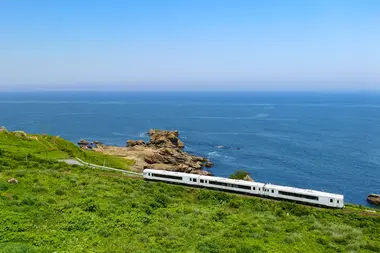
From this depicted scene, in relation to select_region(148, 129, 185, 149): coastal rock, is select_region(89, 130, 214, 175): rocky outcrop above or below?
below

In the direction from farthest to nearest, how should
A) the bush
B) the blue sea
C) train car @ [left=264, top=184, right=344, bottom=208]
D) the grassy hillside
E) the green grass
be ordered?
the blue sea < the green grass < train car @ [left=264, top=184, right=344, bottom=208] < the bush < the grassy hillside

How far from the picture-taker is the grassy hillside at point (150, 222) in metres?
22.6

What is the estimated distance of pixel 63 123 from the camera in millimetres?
163375

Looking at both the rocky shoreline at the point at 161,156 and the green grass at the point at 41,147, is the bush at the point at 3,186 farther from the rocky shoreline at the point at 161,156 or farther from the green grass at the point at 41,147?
the rocky shoreline at the point at 161,156

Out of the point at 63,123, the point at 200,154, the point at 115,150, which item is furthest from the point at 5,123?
the point at 200,154

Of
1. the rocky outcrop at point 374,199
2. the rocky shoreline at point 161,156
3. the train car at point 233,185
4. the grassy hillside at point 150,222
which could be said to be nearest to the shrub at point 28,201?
the grassy hillside at point 150,222

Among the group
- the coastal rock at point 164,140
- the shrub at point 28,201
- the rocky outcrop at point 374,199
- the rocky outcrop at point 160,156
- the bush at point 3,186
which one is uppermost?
the bush at point 3,186

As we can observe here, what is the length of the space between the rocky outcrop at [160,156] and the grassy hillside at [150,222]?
1403 inches

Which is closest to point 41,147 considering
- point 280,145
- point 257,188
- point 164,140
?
point 164,140

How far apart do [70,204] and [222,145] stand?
91040mm

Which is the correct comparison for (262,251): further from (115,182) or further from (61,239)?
(115,182)

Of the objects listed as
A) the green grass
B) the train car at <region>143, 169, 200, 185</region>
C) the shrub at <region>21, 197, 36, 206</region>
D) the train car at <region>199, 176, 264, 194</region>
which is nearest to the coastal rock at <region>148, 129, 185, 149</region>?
the green grass

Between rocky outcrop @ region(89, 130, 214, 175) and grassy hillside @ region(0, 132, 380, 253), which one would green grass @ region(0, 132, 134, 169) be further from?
grassy hillside @ region(0, 132, 380, 253)

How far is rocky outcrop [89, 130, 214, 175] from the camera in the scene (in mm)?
78562
